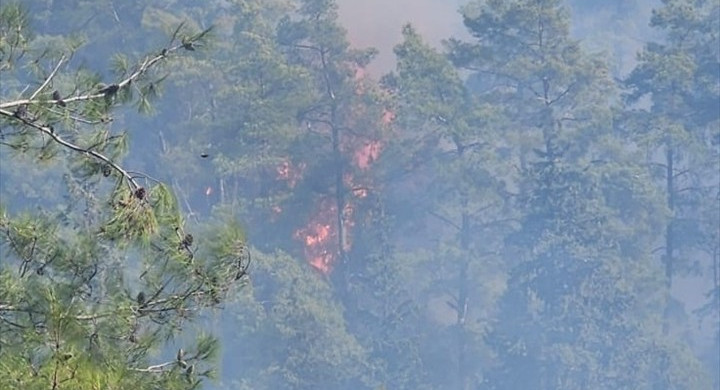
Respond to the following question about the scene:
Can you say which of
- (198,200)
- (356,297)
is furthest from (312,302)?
(198,200)

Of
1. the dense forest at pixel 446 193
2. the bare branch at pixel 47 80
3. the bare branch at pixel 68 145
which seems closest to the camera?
the bare branch at pixel 68 145

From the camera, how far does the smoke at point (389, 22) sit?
96.6 feet

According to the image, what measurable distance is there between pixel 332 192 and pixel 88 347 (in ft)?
71.8

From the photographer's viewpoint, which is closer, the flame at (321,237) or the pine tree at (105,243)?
the pine tree at (105,243)

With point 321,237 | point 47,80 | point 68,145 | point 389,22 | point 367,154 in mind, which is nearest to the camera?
point 68,145

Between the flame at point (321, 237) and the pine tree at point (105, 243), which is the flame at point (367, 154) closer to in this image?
the flame at point (321, 237)

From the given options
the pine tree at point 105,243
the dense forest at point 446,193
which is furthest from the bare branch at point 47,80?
the dense forest at point 446,193


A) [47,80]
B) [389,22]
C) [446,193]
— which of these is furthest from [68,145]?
[389,22]

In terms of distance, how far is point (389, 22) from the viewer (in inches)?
1226

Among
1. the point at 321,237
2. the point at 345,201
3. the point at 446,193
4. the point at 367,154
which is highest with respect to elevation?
the point at 367,154

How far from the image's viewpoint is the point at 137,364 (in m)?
4.96

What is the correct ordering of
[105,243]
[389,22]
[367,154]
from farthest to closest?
[389,22] < [367,154] < [105,243]

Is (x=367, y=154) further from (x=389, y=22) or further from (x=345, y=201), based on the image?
(x=389, y=22)

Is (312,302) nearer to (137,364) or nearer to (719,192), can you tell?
(719,192)
